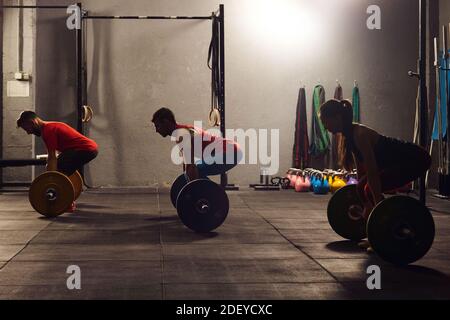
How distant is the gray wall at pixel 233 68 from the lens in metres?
9.53

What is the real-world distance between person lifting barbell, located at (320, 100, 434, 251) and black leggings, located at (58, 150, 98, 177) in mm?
3149

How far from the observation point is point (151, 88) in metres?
9.61

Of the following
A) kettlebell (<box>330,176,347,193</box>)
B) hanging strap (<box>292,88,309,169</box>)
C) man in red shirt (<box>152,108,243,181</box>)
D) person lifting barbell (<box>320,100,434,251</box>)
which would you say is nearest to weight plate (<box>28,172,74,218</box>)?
man in red shirt (<box>152,108,243,181</box>)

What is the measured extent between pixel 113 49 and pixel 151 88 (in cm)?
73

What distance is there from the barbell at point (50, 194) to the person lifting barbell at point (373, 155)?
2.90 m

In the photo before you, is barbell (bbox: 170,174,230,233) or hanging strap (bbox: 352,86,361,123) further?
hanging strap (bbox: 352,86,361,123)

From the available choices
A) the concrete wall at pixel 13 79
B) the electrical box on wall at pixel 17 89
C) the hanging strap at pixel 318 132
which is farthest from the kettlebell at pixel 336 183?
the electrical box on wall at pixel 17 89

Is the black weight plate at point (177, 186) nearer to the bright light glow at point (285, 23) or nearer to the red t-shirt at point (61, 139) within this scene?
the red t-shirt at point (61, 139)

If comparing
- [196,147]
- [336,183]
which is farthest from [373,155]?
[336,183]

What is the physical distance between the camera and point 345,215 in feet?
15.9

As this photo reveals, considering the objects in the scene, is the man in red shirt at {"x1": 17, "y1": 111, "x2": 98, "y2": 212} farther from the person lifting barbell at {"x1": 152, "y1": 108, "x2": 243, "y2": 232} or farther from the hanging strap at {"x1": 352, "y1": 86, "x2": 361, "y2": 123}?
the hanging strap at {"x1": 352, "y1": 86, "x2": 361, "y2": 123}

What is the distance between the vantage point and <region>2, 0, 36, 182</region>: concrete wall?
30.0ft

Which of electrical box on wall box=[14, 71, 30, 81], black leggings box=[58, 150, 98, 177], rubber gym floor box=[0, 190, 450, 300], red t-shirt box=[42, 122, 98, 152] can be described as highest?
electrical box on wall box=[14, 71, 30, 81]
